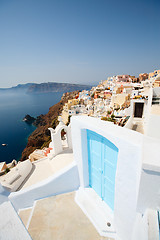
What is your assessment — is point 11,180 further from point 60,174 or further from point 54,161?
point 60,174

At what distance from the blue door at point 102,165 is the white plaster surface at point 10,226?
2.11m

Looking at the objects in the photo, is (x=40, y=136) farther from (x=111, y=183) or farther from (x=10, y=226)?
(x=10, y=226)

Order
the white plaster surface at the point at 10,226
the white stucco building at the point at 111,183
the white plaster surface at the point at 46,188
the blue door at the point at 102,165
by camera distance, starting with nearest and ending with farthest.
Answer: the white plaster surface at the point at 10,226 → the white stucco building at the point at 111,183 → the blue door at the point at 102,165 → the white plaster surface at the point at 46,188

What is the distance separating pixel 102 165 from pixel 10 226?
247 cm

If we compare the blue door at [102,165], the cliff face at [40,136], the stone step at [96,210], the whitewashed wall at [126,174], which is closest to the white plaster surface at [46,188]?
the stone step at [96,210]

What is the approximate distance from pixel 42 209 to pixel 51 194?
0.47 metres

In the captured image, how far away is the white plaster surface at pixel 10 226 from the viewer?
93 cm

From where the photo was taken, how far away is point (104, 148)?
2926 mm

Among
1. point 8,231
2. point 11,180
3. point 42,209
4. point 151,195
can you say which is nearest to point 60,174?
point 42,209

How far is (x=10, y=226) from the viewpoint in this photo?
100 centimetres

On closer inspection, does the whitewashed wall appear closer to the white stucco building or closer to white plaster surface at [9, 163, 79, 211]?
the white stucco building

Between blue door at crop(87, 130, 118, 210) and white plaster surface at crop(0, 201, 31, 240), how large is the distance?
2.11 metres

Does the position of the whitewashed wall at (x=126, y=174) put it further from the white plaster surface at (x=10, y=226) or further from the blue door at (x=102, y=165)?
the white plaster surface at (x=10, y=226)

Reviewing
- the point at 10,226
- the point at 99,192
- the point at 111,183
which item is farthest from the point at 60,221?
the point at 10,226
